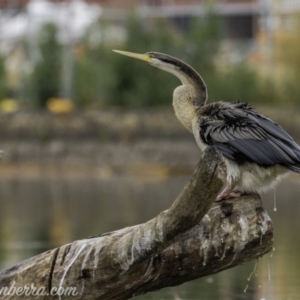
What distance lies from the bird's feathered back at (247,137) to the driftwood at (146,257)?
0.31 m

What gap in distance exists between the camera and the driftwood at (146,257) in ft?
20.6

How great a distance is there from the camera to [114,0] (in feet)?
119

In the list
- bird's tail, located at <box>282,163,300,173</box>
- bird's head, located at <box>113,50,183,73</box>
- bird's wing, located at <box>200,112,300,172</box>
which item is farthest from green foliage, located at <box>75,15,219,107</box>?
bird's tail, located at <box>282,163,300,173</box>

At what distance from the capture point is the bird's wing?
652 centimetres

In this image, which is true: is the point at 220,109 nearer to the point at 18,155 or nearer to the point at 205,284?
the point at 205,284

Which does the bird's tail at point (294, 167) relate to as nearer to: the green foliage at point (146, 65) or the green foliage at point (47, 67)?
the green foliage at point (146, 65)

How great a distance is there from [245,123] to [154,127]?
14902 millimetres

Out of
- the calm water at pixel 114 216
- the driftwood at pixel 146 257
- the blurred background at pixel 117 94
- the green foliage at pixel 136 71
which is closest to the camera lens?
the driftwood at pixel 146 257

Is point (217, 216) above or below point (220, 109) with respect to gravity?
below

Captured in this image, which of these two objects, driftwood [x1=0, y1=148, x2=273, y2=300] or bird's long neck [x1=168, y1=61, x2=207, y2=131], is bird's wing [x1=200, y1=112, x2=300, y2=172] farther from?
bird's long neck [x1=168, y1=61, x2=207, y2=131]

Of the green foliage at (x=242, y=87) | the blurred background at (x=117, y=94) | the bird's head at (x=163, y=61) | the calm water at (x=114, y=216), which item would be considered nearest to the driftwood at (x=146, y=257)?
the bird's head at (x=163, y=61)

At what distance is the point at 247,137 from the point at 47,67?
16.6 metres

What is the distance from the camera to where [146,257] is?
20.4 feet

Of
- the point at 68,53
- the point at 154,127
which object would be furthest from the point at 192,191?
the point at 68,53
